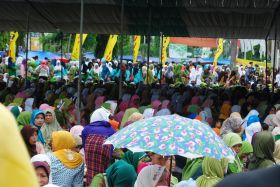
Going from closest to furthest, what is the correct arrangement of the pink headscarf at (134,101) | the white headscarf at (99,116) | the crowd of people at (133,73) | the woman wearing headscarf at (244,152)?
the woman wearing headscarf at (244,152)
the white headscarf at (99,116)
the pink headscarf at (134,101)
the crowd of people at (133,73)

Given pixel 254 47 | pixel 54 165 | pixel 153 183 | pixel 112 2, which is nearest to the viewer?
pixel 153 183

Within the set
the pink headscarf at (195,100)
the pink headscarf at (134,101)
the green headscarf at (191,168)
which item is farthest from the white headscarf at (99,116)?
the pink headscarf at (195,100)

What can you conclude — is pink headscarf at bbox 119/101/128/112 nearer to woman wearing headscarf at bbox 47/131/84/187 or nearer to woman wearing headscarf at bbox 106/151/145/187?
woman wearing headscarf at bbox 47/131/84/187

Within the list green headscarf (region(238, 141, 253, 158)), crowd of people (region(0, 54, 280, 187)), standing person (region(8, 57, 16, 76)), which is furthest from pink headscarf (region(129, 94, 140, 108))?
standing person (region(8, 57, 16, 76))

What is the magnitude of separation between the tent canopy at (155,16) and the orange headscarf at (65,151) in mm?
11370

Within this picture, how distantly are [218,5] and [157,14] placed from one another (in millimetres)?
1874

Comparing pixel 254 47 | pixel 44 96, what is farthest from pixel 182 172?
pixel 254 47

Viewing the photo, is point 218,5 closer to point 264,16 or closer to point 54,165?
point 264,16

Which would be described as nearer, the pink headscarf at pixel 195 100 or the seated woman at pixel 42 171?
the seated woman at pixel 42 171

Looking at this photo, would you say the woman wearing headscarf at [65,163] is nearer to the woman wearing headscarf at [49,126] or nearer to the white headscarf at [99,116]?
the white headscarf at [99,116]

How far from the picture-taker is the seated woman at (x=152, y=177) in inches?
198

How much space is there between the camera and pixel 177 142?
513 cm

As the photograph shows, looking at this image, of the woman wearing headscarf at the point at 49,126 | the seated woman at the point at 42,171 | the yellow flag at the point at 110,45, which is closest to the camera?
the seated woman at the point at 42,171

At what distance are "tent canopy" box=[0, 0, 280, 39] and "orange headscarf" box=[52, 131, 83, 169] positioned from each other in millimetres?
11370
